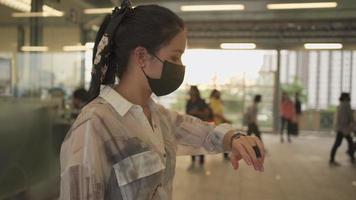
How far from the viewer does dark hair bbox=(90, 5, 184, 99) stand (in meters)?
1.04

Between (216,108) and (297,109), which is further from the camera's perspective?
(297,109)

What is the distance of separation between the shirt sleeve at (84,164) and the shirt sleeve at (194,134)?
38cm

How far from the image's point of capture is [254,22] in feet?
27.5

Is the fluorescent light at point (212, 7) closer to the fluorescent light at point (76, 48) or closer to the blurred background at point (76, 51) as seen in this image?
the blurred background at point (76, 51)

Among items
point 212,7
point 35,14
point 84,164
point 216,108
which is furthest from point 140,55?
point 216,108

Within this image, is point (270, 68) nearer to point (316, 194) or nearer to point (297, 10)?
point (297, 10)

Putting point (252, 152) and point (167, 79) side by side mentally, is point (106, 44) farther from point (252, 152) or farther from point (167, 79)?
point (252, 152)

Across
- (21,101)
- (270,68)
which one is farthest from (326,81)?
(21,101)

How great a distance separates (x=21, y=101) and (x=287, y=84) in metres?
10.4

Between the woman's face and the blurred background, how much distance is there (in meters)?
0.12

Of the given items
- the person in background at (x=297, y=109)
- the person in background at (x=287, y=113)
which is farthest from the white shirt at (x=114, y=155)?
the person in background at (x=297, y=109)

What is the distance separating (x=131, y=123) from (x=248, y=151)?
0.30m

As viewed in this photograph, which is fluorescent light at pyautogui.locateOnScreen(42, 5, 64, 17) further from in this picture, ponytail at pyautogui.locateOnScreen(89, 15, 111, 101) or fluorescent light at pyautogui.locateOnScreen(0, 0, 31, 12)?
ponytail at pyautogui.locateOnScreen(89, 15, 111, 101)

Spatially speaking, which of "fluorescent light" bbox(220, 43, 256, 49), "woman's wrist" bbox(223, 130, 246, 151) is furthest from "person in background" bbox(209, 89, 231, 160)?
"woman's wrist" bbox(223, 130, 246, 151)
